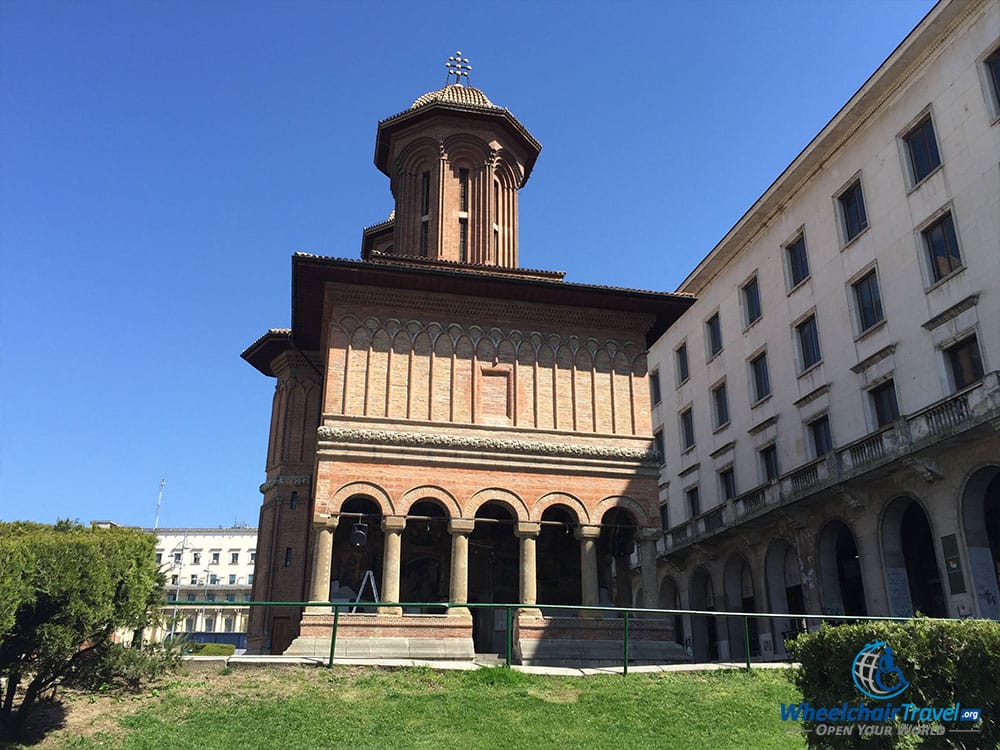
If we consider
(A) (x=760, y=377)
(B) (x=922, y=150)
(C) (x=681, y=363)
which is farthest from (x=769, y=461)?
(B) (x=922, y=150)

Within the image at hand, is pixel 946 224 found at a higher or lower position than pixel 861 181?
lower

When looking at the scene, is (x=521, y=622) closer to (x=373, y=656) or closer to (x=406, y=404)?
(x=373, y=656)

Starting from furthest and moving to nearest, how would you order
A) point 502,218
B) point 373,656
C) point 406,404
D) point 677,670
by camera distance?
point 502,218 < point 406,404 < point 373,656 < point 677,670

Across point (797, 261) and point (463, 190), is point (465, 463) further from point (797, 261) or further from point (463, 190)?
point (797, 261)

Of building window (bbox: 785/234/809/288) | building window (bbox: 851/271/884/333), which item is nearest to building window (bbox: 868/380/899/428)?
building window (bbox: 851/271/884/333)

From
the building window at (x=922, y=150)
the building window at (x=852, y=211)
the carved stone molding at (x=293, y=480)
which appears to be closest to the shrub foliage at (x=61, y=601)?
the carved stone molding at (x=293, y=480)

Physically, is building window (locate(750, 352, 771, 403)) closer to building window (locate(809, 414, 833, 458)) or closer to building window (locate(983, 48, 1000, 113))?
building window (locate(809, 414, 833, 458))

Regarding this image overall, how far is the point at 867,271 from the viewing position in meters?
25.6

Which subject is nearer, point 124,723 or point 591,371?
point 124,723

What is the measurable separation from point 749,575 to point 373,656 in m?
18.7

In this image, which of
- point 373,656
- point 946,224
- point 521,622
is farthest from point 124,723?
point 946,224

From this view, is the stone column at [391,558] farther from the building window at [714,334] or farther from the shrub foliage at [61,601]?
the building window at [714,334]

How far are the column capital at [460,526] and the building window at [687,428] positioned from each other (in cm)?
1842

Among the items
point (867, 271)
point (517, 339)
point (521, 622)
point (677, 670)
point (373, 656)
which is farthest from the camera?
point (867, 271)
